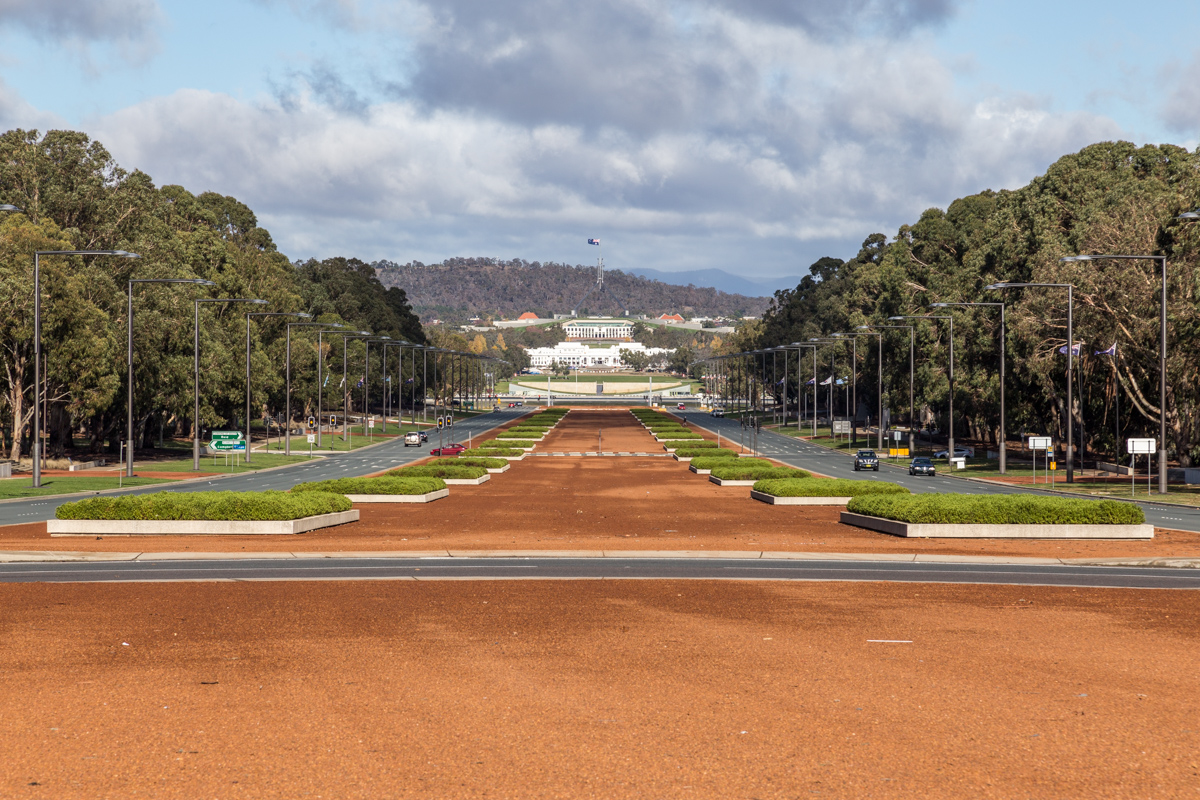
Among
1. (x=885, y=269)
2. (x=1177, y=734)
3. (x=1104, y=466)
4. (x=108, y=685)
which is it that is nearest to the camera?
(x=1177, y=734)

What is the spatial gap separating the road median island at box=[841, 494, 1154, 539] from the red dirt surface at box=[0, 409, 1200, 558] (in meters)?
0.58

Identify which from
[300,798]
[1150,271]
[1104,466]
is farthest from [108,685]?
[1104,466]

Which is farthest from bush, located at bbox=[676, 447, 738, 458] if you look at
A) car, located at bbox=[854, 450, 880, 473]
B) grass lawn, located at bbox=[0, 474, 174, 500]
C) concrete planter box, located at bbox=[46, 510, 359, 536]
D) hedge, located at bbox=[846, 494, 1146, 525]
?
concrete planter box, located at bbox=[46, 510, 359, 536]

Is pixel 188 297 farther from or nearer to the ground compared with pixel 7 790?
farther from the ground

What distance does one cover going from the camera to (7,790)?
10211mm

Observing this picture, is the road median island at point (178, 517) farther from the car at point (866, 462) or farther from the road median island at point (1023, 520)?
the car at point (866, 462)

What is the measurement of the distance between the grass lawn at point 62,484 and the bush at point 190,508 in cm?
1959

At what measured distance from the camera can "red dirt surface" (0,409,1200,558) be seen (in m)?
29.7

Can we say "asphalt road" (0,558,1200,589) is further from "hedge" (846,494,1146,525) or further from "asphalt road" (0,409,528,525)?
"asphalt road" (0,409,528,525)

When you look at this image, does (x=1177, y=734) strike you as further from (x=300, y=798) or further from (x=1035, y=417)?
(x=1035, y=417)

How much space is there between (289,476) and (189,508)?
3505cm

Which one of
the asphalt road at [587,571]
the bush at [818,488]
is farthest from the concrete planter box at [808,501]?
the asphalt road at [587,571]

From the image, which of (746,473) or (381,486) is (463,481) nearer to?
(381,486)

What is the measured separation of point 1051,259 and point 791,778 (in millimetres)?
64123
